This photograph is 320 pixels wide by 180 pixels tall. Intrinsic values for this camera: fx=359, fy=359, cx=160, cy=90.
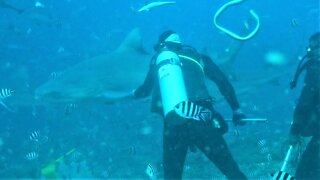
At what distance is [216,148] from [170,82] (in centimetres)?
108

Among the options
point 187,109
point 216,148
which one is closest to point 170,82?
point 187,109

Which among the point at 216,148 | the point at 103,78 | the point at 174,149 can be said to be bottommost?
the point at 103,78

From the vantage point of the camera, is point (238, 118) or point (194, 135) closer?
point (194, 135)

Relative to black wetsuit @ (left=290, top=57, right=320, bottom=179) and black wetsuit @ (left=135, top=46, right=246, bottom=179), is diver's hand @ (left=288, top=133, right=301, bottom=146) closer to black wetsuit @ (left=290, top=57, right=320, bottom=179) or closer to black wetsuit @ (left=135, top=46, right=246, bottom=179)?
black wetsuit @ (left=290, top=57, right=320, bottom=179)

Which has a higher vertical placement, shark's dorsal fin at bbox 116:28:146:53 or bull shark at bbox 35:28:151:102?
shark's dorsal fin at bbox 116:28:146:53

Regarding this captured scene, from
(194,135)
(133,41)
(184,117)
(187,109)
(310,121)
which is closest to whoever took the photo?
(187,109)

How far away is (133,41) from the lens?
10.0 meters

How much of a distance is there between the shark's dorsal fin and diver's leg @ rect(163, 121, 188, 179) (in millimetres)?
5285

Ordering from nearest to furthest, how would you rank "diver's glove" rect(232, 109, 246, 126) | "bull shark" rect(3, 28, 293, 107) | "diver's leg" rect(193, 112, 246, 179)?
"diver's leg" rect(193, 112, 246, 179)
"diver's glove" rect(232, 109, 246, 126)
"bull shark" rect(3, 28, 293, 107)

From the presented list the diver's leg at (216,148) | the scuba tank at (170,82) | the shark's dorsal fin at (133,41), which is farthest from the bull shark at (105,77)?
the diver's leg at (216,148)

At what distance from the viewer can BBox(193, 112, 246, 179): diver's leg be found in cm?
479

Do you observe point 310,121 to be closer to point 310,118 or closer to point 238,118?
point 310,118

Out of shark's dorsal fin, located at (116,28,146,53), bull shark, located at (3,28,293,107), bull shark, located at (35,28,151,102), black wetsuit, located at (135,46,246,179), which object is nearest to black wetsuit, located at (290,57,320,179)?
black wetsuit, located at (135,46,246,179)

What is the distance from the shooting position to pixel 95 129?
52.4ft
